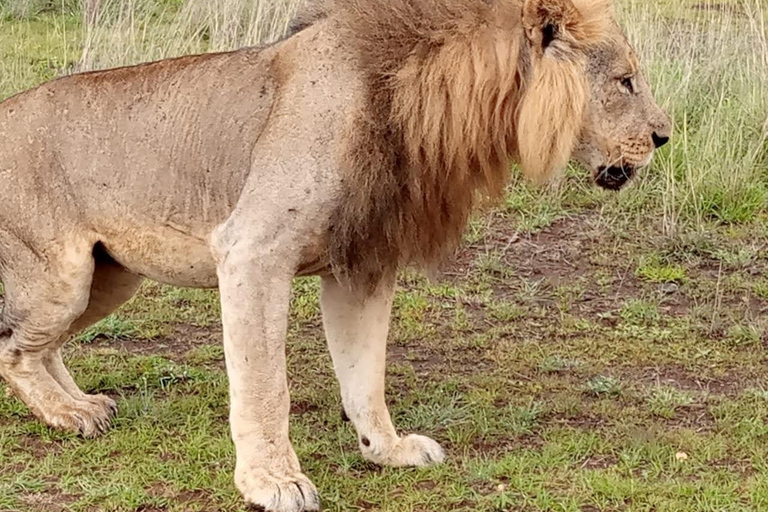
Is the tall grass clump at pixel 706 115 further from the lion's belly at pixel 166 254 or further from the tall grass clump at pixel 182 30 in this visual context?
the lion's belly at pixel 166 254

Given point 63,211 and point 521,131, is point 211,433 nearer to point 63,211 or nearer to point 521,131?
point 63,211

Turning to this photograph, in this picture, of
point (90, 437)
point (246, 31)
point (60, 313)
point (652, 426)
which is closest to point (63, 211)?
point (60, 313)

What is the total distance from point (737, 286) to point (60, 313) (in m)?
3.40

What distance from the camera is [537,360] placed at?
5.16 metres

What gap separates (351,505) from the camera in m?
3.77

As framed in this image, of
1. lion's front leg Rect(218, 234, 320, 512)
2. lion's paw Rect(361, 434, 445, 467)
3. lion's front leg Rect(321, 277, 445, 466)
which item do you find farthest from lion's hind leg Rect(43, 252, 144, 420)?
lion's paw Rect(361, 434, 445, 467)

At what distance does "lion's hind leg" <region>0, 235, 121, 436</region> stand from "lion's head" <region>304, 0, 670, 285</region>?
978mm

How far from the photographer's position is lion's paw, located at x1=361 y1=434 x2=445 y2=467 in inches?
159

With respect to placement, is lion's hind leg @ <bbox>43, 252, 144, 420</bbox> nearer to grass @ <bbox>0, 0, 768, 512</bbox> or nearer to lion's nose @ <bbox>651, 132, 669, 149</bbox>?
grass @ <bbox>0, 0, 768, 512</bbox>

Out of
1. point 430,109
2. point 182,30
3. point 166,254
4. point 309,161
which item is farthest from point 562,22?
point 182,30

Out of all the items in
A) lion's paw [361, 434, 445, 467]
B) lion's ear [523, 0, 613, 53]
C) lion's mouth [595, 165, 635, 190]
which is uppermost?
lion's ear [523, 0, 613, 53]

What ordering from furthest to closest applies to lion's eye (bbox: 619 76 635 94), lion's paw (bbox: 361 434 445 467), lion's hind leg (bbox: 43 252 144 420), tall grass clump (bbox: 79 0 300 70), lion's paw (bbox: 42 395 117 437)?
1. tall grass clump (bbox: 79 0 300 70)
2. lion's hind leg (bbox: 43 252 144 420)
3. lion's paw (bbox: 42 395 117 437)
4. lion's paw (bbox: 361 434 445 467)
5. lion's eye (bbox: 619 76 635 94)

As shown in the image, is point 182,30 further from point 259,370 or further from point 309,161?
point 259,370

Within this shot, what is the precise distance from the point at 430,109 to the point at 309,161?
379 mm
